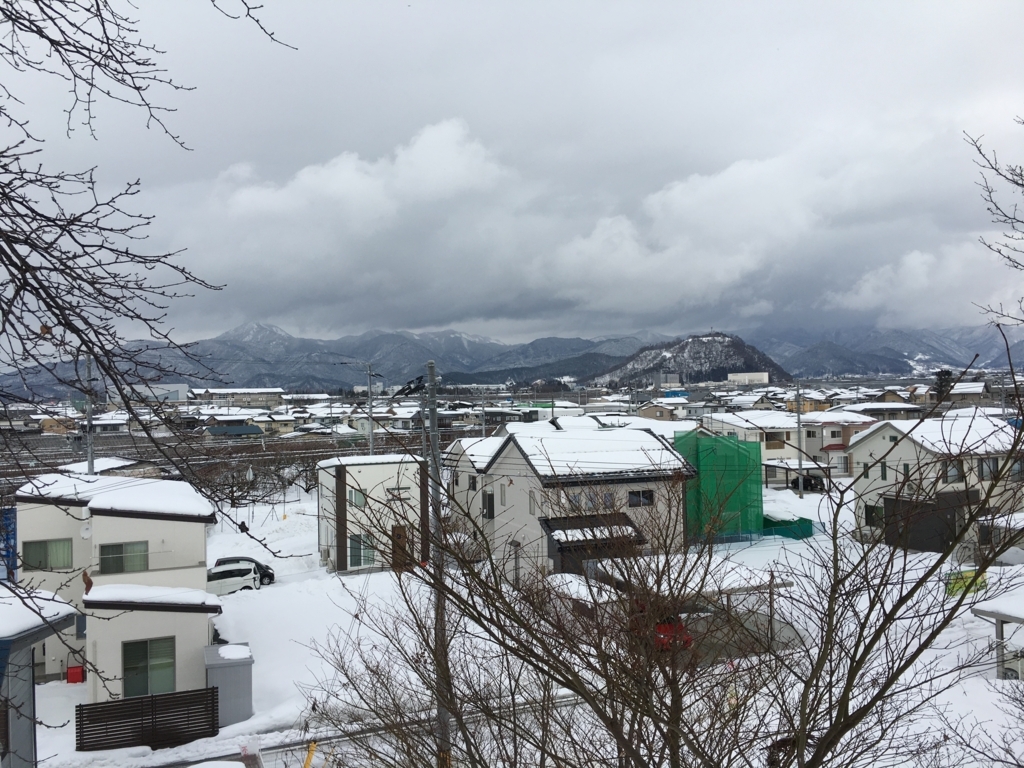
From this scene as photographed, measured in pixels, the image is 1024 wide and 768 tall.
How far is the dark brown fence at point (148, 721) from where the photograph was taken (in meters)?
8.37

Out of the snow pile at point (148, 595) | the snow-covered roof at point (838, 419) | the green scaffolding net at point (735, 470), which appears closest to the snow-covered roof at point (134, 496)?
the snow pile at point (148, 595)

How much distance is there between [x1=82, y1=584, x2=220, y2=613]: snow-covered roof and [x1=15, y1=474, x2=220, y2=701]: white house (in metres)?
0.07

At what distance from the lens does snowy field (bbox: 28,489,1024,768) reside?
8102 mm

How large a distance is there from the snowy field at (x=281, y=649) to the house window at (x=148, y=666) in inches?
31.2

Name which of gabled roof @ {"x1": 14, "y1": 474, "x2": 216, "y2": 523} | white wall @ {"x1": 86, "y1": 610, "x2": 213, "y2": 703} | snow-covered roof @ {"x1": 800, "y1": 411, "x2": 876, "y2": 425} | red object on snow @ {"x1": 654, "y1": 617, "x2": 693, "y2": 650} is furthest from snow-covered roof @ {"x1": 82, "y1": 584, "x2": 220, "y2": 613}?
snow-covered roof @ {"x1": 800, "y1": 411, "x2": 876, "y2": 425}

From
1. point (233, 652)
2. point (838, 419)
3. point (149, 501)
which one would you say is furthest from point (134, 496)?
point (838, 419)

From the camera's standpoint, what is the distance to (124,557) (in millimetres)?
10031

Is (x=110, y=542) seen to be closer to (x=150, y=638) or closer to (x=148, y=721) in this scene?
(x=150, y=638)

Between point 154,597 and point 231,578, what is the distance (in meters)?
5.77

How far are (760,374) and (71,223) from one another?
4682 inches

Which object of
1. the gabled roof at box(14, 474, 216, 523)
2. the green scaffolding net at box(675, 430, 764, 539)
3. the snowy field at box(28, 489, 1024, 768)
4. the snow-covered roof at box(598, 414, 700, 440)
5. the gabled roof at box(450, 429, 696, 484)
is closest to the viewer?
the snowy field at box(28, 489, 1024, 768)

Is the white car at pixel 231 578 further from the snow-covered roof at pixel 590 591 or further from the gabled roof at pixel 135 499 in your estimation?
the snow-covered roof at pixel 590 591

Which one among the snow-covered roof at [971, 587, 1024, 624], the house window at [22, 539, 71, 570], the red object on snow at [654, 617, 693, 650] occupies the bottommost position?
the snow-covered roof at [971, 587, 1024, 624]

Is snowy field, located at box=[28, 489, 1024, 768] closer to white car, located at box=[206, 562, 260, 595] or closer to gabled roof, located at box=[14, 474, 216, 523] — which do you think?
white car, located at box=[206, 562, 260, 595]
